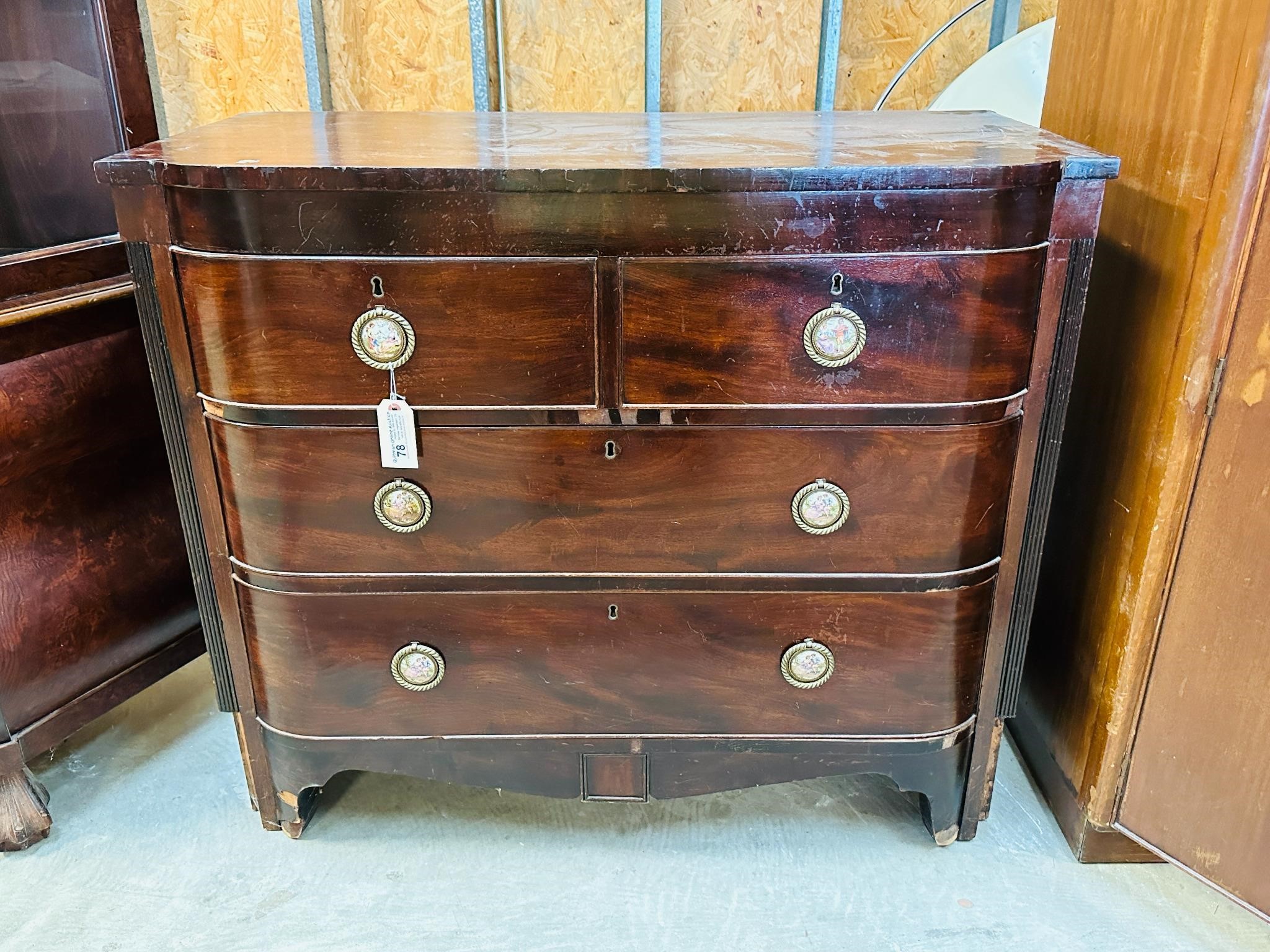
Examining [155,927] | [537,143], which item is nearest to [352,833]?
[155,927]

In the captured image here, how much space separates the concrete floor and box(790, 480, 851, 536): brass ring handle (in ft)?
1.97

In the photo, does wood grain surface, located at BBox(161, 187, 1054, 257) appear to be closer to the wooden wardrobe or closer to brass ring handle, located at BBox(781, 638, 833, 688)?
the wooden wardrobe

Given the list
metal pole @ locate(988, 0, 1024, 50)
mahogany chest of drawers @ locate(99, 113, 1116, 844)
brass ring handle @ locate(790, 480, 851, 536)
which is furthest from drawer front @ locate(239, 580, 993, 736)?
metal pole @ locate(988, 0, 1024, 50)

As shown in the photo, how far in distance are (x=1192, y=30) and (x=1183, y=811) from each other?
1081mm

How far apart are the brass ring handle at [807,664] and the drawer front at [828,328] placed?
376 millimetres

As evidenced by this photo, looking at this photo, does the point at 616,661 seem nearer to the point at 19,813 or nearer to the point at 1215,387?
the point at 1215,387

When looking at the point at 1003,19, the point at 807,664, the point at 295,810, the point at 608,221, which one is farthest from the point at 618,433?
the point at 1003,19

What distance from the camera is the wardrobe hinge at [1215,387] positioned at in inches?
48.7

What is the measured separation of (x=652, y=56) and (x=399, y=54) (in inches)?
23.9

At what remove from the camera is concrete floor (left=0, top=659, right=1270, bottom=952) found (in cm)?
142

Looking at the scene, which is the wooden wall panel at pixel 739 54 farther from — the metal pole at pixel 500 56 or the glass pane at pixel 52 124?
the glass pane at pixel 52 124

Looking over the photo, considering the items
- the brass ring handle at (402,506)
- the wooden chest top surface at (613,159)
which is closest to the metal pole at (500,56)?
the wooden chest top surface at (613,159)

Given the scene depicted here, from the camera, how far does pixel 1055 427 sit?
1.30 m

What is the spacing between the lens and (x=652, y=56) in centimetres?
222
